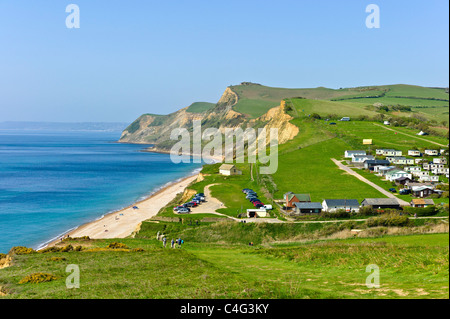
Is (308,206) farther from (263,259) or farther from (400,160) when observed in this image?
(400,160)

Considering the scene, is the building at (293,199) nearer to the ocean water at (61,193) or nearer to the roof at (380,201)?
the roof at (380,201)

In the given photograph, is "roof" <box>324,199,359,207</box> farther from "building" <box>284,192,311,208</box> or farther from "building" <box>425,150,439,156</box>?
"building" <box>425,150,439,156</box>

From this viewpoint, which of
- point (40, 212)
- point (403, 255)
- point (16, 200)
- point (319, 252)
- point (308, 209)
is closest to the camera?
point (403, 255)

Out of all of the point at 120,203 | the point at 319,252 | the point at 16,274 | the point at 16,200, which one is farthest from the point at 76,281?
the point at 16,200

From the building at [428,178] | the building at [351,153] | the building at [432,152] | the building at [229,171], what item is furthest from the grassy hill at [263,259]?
the building at [351,153]

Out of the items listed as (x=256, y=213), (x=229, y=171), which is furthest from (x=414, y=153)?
(x=256, y=213)

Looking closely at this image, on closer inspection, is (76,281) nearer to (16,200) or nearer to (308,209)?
(308,209)
